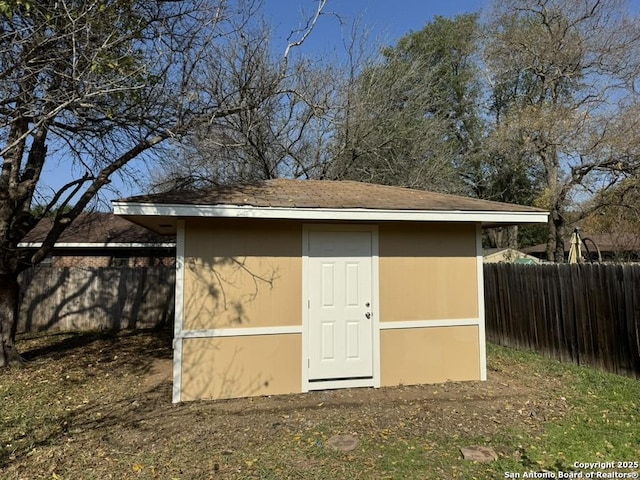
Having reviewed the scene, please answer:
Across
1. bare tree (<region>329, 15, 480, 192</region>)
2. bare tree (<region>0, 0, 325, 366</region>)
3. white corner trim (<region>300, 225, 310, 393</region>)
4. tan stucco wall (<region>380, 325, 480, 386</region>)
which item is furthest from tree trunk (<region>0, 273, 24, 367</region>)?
bare tree (<region>329, 15, 480, 192</region>)

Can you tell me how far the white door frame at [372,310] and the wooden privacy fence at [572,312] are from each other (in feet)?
12.7

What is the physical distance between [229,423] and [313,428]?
935 millimetres

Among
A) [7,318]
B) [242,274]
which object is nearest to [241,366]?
[242,274]

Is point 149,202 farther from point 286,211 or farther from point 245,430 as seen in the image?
point 245,430

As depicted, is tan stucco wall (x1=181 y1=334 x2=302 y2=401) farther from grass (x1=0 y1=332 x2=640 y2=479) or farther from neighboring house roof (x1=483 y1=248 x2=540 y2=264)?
neighboring house roof (x1=483 y1=248 x2=540 y2=264)

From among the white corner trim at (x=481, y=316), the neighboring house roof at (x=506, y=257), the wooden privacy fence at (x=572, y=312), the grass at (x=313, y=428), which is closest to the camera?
the grass at (x=313, y=428)

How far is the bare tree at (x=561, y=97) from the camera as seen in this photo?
15742mm

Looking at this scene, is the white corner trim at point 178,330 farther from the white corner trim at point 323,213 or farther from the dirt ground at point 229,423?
the white corner trim at point 323,213

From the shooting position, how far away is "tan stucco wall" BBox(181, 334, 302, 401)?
555 cm

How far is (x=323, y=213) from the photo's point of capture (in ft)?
18.7

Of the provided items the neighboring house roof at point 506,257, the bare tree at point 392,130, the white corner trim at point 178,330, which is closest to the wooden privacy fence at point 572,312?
the bare tree at point 392,130

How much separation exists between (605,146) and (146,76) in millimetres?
15451

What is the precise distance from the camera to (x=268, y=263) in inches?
231

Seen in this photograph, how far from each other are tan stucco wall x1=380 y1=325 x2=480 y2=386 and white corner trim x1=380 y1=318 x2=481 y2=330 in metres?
0.05
